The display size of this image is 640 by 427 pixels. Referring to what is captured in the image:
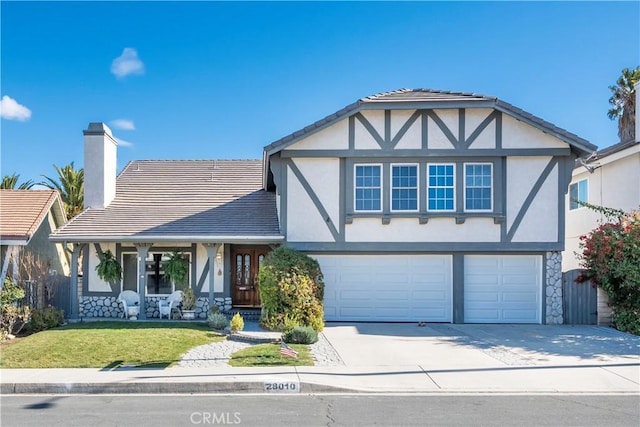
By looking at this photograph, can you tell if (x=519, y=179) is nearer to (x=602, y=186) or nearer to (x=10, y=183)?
(x=602, y=186)

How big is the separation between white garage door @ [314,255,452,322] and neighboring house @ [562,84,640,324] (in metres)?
4.43

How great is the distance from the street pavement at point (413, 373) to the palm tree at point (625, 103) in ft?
65.7

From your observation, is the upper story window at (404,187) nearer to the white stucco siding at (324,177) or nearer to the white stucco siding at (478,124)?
the white stucco siding at (324,177)

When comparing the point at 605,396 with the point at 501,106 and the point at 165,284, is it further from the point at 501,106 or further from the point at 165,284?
the point at 165,284

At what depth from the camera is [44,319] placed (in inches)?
536

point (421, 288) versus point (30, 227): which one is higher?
point (30, 227)

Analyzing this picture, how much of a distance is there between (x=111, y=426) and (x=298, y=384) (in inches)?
112

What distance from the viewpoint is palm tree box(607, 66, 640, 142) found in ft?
89.7

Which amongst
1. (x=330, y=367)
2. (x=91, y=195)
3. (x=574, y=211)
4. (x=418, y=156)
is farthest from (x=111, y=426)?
(x=574, y=211)

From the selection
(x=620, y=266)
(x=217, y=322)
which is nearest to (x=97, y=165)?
(x=217, y=322)

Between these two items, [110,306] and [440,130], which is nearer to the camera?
[440,130]

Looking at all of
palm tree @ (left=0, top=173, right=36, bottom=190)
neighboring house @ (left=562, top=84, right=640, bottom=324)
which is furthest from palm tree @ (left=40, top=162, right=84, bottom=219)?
neighboring house @ (left=562, top=84, right=640, bottom=324)

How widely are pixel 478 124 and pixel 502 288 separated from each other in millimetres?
5084

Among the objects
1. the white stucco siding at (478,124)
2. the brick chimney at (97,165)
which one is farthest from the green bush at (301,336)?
the brick chimney at (97,165)
